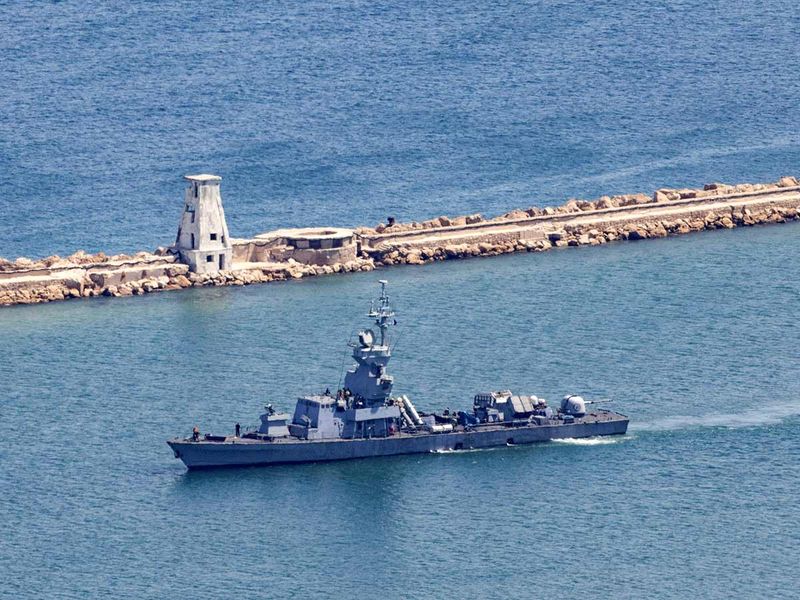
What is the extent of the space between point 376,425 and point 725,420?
14377 millimetres

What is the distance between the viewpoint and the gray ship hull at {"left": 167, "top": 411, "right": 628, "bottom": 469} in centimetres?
11794

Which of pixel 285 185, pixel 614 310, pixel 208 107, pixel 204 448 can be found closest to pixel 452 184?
pixel 285 185

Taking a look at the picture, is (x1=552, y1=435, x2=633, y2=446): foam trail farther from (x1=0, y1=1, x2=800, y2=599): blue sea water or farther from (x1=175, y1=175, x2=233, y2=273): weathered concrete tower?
(x1=175, y1=175, x2=233, y2=273): weathered concrete tower

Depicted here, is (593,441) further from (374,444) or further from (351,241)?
(351,241)

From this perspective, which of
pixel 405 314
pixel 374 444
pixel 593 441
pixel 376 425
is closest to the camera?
pixel 374 444

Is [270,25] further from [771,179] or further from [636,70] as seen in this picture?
[771,179]

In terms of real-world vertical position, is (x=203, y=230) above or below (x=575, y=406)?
above

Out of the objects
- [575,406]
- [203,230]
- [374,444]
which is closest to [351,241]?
[203,230]

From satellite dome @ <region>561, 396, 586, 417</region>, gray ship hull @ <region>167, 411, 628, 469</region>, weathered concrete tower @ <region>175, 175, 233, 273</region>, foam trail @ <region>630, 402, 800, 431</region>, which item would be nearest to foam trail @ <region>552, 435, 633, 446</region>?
gray ship hull @ <region>167, 411, 628, 469</region>

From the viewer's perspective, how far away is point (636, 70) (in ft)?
634

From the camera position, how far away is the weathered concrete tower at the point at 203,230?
147m

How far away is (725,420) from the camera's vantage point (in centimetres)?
12250

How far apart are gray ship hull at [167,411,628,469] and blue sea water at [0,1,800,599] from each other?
714 mm

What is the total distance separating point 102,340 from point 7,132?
42.9 meters
